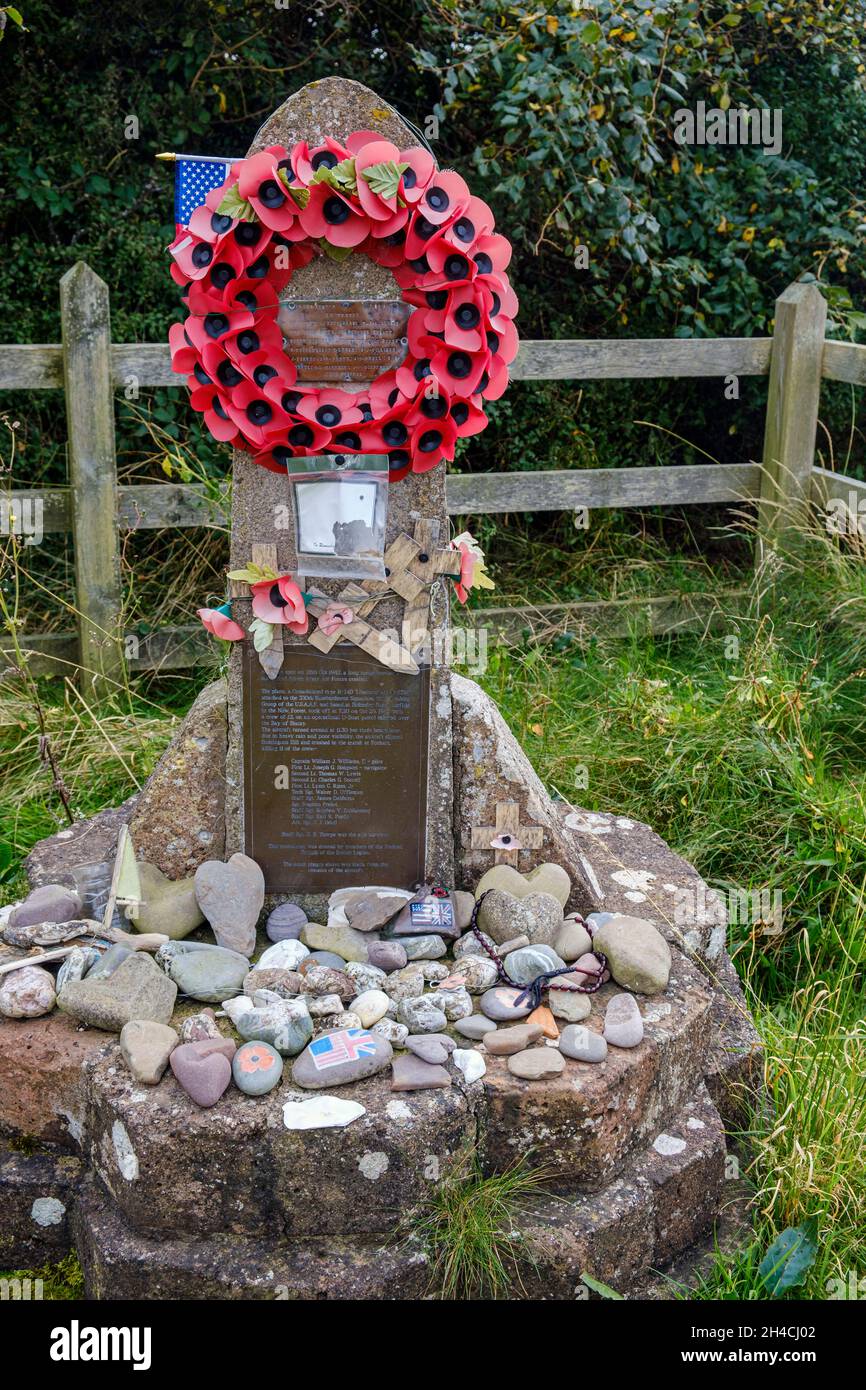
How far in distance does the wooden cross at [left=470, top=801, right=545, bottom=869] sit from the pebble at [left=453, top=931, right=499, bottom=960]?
291mm

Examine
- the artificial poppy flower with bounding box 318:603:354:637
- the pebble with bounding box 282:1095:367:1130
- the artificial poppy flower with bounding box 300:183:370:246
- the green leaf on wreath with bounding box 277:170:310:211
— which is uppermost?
the green leaf on wreath with bounding box 277:170:310:211

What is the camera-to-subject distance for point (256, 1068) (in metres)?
2.68

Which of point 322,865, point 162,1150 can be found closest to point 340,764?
point 322,865

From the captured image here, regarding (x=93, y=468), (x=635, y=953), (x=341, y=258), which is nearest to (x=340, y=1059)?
(x=635, y=953)

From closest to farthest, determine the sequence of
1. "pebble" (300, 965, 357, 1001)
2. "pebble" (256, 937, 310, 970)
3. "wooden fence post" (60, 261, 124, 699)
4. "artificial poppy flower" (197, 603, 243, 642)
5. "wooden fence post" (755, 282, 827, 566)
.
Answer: "pebble" (300, 965, 357, 1001) < "pebble" (256, 937, 310, 970) < "artificial poppy flower" (197, 603, 243, 642) < "wooden fence post" (60, 261, 124, 699) < "wooden fence post" (755, 282, 827, 566)

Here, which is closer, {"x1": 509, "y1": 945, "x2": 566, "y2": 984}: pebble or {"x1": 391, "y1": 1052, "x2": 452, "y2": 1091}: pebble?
{"x1": 391, "y1": 1052, "x2": 452, "y2": 1091}: pebble

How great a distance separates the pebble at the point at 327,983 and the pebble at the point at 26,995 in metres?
0.59

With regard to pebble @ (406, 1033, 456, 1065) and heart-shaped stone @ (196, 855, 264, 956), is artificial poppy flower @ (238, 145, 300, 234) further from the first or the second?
pebble @ (406, 1033, 456, 1065)

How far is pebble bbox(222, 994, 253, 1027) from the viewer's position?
9.37 ft

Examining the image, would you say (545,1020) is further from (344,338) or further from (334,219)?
(334,219)

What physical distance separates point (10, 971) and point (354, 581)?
4.16 feet

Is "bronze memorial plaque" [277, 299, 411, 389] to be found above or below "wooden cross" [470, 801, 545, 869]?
above

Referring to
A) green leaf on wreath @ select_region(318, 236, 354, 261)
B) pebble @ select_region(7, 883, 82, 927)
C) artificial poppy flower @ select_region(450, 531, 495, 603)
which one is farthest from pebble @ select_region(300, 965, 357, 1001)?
green leaf on wreath @ select_region(318, 236, 354, 261)

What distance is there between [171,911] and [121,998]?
426 millimetres
